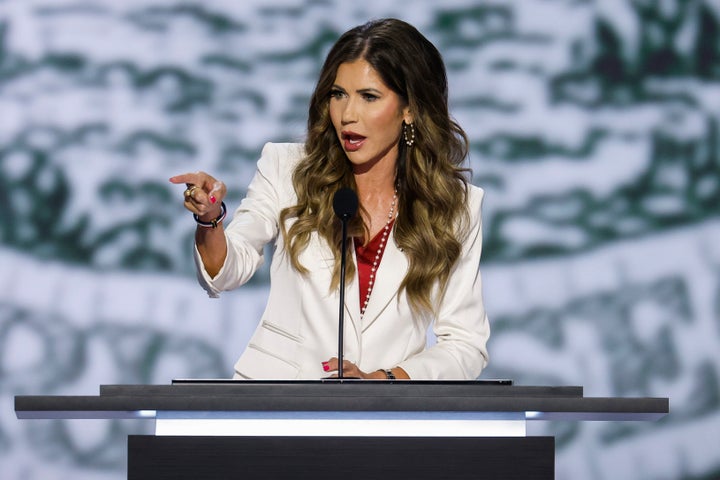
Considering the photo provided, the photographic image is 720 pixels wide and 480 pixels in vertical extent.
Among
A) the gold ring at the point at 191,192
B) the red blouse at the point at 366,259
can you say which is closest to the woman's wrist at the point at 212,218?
the gold ring at the point at 191,192

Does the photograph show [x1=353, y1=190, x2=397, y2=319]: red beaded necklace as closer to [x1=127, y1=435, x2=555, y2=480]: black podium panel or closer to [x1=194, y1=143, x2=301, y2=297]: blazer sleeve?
[x1=194, y1=143, x2=301, y2=297]: blazer sleeve

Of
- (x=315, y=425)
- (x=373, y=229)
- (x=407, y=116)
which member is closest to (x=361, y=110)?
(x=407, y=116)

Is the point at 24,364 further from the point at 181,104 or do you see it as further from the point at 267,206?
the point at 267,206

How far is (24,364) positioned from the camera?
3.71 metres

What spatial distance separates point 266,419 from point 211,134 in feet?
8.22

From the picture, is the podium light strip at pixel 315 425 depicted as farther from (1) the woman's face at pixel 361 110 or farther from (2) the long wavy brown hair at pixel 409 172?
(1) the woman's face at pixel 361 110

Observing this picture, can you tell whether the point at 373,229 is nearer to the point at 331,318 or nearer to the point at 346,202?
the point at 331,318

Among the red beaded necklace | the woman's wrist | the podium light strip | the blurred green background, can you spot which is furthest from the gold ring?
the blurred green background

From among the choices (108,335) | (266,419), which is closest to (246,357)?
(266,419)

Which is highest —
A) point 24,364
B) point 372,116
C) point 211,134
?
point 211,134

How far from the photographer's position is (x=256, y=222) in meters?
2.25

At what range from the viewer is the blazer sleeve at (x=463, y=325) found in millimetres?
2035

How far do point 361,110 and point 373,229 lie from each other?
28 centimetres

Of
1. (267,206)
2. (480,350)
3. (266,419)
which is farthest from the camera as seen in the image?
(267,206)
